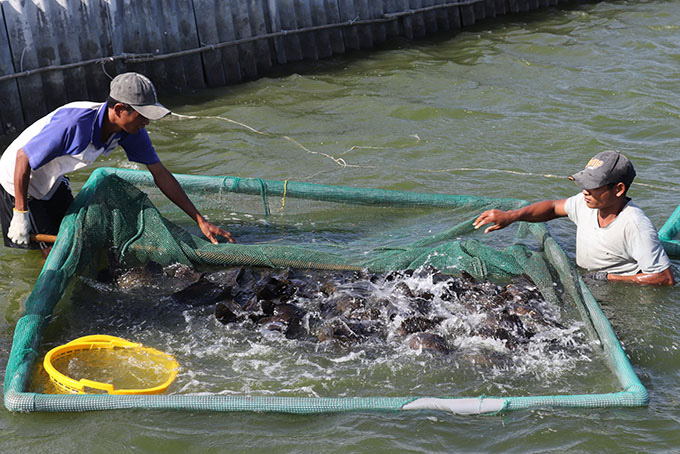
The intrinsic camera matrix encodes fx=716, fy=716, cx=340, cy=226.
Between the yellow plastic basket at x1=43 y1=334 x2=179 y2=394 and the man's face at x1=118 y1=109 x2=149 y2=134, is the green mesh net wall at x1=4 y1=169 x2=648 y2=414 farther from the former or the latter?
the man's face at x1=118 y1=109 x2=149 y2=134

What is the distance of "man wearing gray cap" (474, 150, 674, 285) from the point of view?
5.05 meters

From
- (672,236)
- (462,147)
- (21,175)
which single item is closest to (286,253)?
(21,175)

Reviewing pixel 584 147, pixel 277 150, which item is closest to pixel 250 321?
pixel 277 150

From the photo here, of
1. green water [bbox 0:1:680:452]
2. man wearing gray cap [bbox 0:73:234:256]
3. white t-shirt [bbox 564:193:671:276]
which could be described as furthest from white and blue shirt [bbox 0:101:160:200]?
white t-shirt [bbox 564:193:671:276]

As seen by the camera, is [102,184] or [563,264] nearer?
[563,264]

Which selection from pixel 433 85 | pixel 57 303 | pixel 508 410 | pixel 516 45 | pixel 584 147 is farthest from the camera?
pixel 516 45

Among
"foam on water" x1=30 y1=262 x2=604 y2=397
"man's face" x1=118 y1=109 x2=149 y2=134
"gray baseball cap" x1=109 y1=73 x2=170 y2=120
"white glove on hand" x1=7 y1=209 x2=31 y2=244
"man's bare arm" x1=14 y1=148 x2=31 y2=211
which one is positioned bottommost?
"foam on water" x1=30 y1=262 x2=604 y2=397

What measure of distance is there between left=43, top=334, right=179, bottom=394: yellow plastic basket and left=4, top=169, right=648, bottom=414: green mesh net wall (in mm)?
142

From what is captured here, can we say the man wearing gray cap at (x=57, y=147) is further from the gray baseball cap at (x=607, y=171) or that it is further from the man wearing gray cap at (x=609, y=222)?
the gray baseball cap at (x=607, y=171)

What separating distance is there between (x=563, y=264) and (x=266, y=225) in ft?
8.70

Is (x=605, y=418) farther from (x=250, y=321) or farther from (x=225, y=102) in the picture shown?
(x=225, y=102)

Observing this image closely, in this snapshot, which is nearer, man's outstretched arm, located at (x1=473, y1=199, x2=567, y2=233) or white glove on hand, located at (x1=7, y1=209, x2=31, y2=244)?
white glove on hand, located at (x1=7, y1=209, x2=31, y2=244)

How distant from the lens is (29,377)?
4.20 metres

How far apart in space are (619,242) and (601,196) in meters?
0.47
